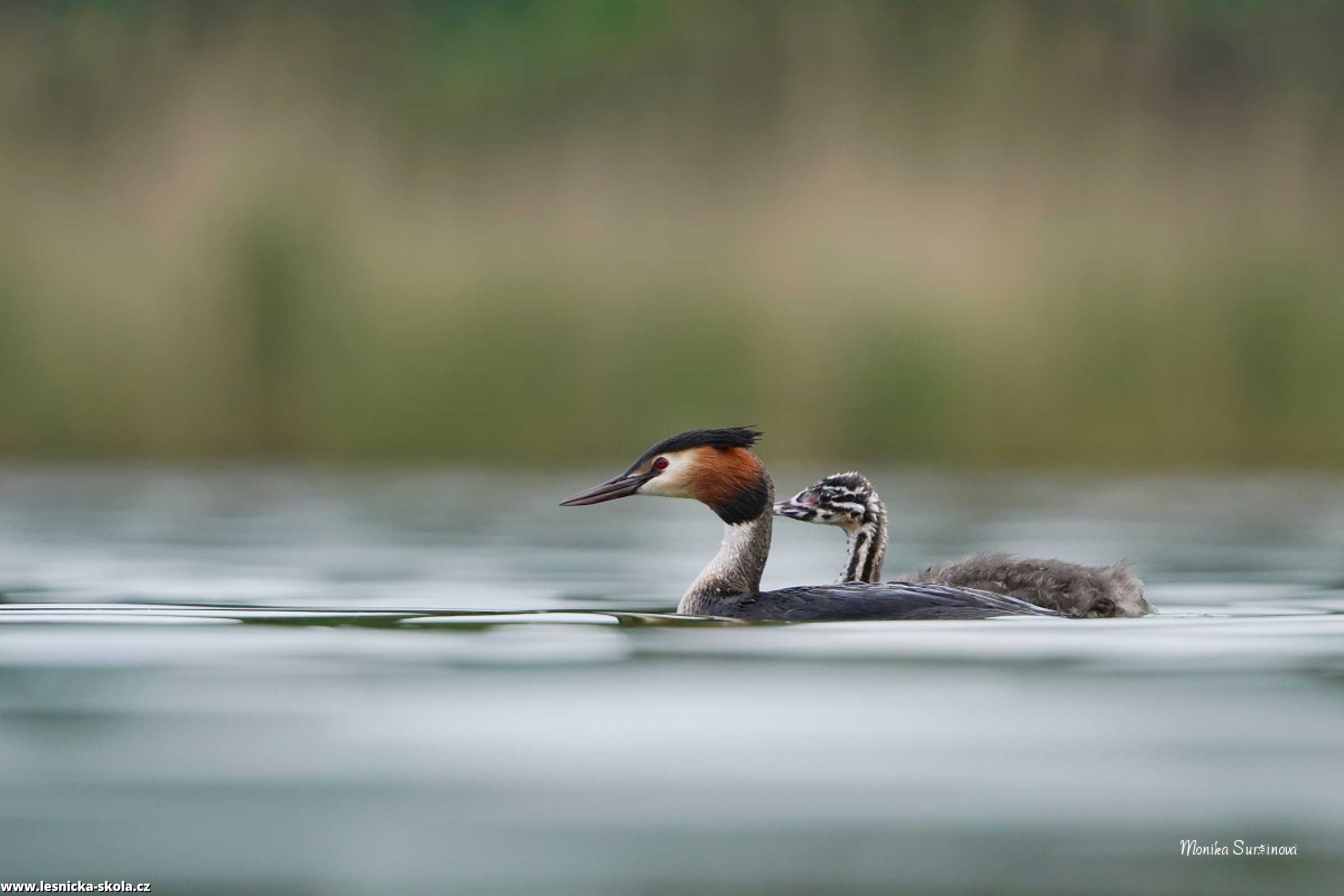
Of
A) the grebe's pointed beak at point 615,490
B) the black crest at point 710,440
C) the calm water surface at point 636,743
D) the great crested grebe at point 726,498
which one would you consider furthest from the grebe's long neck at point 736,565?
the grebe's pointed beak at point 615,490

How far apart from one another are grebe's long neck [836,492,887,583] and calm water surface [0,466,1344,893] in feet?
3.09

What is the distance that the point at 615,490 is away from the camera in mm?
9234

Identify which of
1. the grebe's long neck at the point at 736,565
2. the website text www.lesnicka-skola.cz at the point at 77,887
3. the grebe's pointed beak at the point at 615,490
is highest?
the grebe's pointed beak at the point at 615,490

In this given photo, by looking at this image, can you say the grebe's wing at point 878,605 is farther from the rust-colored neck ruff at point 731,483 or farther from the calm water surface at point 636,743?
the rust-colored neck ruff at point 731,483

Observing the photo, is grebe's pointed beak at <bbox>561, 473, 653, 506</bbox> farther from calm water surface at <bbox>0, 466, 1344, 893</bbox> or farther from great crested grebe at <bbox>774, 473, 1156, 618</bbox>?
great crested grebe at <bbox>774, 473, 1156, 618</bbox>

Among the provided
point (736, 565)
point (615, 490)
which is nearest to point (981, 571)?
point (736, 565)

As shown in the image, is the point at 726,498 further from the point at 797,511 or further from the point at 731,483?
the point at 797,511

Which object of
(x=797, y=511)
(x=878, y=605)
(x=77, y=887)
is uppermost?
(x=797, y=511)

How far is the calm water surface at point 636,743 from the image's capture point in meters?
4.56

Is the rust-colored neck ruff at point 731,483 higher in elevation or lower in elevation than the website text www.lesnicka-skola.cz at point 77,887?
higher

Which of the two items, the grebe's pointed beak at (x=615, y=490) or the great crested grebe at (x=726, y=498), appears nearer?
the great crested grebe at (x=726, y=498)

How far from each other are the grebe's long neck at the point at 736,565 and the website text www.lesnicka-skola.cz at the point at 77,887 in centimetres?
507

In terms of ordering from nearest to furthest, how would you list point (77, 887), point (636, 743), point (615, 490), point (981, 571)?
point (77, 887) → point (636, 743) → point (615, 490) → point (981, 571)

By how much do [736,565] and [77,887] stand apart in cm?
534
